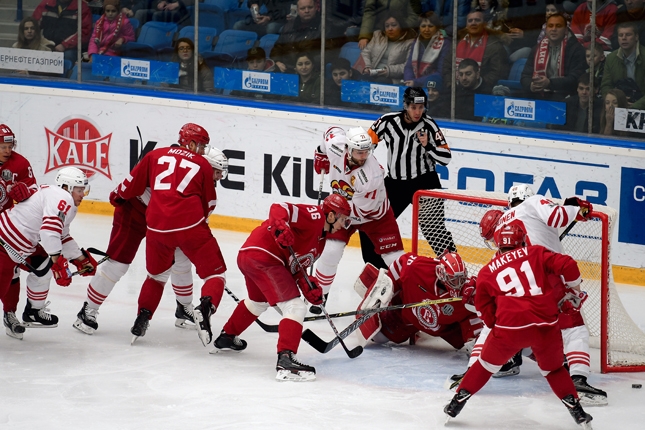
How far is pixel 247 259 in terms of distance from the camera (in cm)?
525

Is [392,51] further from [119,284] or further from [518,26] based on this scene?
[119,284]

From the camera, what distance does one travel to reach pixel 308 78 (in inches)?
318

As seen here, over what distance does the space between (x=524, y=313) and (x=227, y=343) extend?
173 cm

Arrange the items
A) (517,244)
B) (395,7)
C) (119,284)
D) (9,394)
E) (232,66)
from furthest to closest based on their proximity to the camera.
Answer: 1. (232,66)
2. (395,7)
3. (119,284)
4. (9,394)
5. (517,244)

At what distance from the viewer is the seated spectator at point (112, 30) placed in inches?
345

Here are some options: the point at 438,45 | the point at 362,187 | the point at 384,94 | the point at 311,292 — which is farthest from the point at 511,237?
the point at 384,94

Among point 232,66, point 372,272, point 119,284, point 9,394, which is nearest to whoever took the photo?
point 9,394

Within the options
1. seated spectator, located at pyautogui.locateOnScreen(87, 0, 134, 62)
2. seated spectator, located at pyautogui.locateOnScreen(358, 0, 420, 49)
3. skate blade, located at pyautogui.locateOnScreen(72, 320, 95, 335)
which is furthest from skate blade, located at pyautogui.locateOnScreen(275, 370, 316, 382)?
seated spectator, located at pyautogui.locateOnScreen(87, 0, 134, 62)

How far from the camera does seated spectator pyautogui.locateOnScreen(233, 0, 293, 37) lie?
815cm

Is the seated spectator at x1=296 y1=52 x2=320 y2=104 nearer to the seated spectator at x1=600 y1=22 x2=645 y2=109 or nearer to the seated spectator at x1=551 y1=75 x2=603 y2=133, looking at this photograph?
the seated spectator at x1=551 y1=75 x2=603 y2=133

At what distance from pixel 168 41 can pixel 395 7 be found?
1.89m

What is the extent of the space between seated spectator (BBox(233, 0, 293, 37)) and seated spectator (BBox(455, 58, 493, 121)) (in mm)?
1388

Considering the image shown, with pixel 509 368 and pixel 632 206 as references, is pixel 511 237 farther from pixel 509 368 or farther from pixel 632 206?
pixel 632 206

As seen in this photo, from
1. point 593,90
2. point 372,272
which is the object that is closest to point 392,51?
point 593,90
